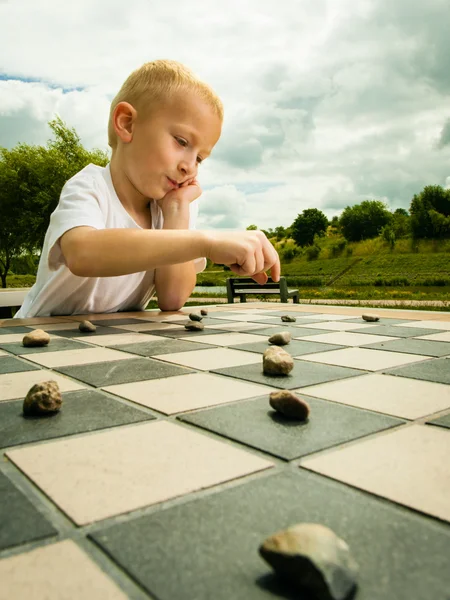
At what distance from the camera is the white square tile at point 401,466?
0.50 metres

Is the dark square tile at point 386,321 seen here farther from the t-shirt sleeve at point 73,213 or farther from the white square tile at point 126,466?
the white square tile at point 126,466

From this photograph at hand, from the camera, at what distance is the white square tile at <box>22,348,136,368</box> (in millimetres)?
1211

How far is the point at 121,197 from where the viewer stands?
7.48 ft

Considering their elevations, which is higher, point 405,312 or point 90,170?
point 90,170

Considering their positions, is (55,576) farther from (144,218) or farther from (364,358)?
(144,218)

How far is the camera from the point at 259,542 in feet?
1.36

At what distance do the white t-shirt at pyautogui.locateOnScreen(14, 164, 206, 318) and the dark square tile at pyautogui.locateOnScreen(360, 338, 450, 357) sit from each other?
108cm

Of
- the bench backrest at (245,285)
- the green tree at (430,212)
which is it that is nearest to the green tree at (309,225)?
the green tree at (430,212)

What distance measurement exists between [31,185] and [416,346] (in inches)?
654

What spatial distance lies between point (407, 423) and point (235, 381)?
37 centimetres

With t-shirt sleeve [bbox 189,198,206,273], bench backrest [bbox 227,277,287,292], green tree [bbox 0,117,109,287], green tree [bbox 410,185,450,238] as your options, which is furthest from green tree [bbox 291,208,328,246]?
t-shirt sleeve [bbox 189,198,206,273]

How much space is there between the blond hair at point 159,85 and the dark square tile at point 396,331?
40.3 inches

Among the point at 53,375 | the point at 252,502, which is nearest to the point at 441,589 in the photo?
the point at 252,502

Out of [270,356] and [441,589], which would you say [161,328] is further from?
[441,589]
